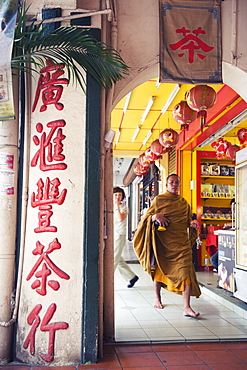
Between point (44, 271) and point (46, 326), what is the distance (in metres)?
0.44

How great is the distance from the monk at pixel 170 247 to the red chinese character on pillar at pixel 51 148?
1.97 m

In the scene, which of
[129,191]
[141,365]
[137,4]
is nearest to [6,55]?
[137,4]

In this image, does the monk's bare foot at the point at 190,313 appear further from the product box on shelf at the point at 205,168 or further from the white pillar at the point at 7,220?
the product box on shelf at the point at 205,168

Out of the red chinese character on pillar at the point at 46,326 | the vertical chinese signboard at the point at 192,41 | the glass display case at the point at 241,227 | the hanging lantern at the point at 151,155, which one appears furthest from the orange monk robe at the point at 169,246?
the hanging lantern at the point at 151,155

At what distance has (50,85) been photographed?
11.6 ft

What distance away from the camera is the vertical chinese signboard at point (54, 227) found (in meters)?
3.34

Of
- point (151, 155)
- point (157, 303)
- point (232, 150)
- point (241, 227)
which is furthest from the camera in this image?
point (151, 155)

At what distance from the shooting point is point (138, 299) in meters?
5.92

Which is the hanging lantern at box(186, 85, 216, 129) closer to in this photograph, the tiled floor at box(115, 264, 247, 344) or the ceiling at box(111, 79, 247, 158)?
the ceiling at box(111, 79, 247, 158)

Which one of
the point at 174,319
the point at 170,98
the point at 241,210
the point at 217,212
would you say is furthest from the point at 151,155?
the point at 174,319

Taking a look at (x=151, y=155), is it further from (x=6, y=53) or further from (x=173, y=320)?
(x=6, y=53)

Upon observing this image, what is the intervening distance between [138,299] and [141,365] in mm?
2636

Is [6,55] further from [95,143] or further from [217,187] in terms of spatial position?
[217,187]

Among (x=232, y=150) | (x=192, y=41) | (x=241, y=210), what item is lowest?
(x=241, y=210)
